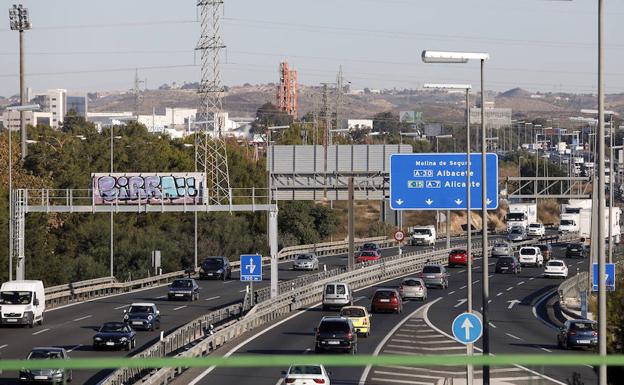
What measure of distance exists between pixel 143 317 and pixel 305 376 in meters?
18.1

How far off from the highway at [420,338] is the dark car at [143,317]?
439 cm

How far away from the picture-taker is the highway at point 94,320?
131 feet

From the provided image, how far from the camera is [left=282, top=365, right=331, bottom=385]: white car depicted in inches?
1191

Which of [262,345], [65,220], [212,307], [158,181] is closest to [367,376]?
[262,345]

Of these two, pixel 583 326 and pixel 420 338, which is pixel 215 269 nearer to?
pixel 420 338

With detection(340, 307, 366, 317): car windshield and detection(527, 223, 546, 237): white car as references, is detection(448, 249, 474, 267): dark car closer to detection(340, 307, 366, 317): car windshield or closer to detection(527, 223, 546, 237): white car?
detection(527, 223, 546, 237): white car

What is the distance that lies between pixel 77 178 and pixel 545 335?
56271 millimetres

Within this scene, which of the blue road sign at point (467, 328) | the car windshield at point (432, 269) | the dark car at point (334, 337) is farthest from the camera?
the car windshield at point (432, 269)

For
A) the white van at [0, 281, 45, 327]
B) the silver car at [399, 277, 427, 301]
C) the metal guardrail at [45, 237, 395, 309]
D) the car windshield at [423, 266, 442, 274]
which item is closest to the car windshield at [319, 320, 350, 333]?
the white van at [0, 281, 45, 327]

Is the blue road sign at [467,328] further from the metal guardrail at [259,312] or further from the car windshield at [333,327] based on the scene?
the car windshield at [333,327]

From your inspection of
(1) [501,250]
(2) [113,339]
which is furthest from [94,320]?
(1) [501,250]

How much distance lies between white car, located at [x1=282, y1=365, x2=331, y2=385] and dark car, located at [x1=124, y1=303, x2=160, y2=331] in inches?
684

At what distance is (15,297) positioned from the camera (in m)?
48.7

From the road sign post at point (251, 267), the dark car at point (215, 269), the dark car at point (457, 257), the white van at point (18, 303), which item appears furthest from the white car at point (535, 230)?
the white van at point (18, 303)
